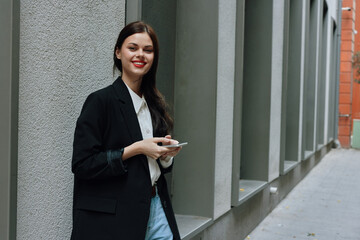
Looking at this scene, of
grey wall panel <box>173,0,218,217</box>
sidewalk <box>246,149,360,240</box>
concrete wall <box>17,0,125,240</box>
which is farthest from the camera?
sidewalk <box>246,149,360,240</box>

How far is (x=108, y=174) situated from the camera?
2.06m

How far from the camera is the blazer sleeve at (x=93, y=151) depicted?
2.02 meters

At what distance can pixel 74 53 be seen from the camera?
2.49 meters

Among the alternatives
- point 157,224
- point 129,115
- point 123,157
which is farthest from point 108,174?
point 157,224

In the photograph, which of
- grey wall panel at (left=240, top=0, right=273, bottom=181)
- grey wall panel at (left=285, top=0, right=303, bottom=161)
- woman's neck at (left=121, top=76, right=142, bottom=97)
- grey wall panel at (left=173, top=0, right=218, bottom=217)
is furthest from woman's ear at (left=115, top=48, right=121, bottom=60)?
grey wall panel at (left=285, top=0, right=303, bottom=161)

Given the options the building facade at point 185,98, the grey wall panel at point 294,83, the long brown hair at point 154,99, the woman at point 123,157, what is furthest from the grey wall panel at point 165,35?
the grey wall panel at point 294,83

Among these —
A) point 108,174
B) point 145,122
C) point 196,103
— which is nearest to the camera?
point 108,174

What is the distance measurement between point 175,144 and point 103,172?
366 mm

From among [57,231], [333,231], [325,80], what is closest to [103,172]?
[57,231]

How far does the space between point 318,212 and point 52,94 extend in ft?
18.7

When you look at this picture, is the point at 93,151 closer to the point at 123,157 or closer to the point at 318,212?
the point at 123,157

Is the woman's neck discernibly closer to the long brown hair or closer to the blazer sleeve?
the long brown hair

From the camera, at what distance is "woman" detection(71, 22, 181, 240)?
206cm

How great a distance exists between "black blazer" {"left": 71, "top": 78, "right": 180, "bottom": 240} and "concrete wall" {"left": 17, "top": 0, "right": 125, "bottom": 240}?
218 mm
